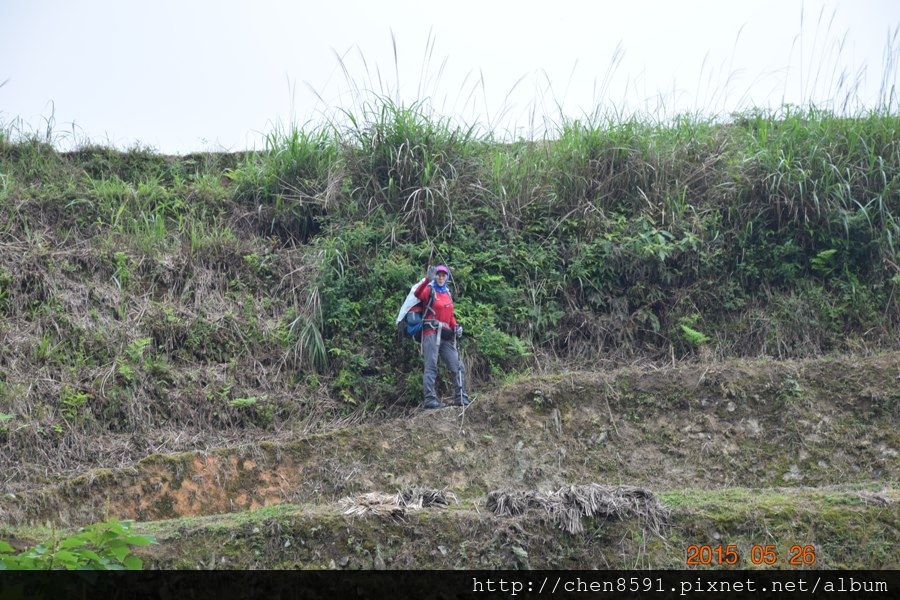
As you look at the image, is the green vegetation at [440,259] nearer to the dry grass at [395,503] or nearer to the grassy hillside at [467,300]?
the grassy hillside at [467,300]

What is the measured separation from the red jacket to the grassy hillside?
0.66m

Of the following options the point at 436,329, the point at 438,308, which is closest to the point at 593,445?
the point at 436,329

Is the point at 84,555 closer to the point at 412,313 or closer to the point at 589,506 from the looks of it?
the point at 589,506

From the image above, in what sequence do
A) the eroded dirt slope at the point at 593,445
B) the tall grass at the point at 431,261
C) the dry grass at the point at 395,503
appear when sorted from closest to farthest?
the dry grass at the point at 395,503 → the eroded dirt slope at the point at 593,445 → the tall grass at the point at 431,261

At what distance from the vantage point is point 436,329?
9484 millimetres

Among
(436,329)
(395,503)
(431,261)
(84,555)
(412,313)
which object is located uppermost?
(431,261)

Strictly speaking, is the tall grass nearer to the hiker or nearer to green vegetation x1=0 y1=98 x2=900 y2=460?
green vegetation x1=0 y1=98 x2=900 y2=460

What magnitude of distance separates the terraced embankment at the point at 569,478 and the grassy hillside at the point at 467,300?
4cm

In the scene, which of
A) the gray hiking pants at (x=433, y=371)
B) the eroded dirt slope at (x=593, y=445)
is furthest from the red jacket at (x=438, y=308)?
the eroded dirt slope at (x=593, y=445)

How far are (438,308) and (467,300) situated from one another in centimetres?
94

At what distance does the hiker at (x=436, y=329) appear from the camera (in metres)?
9.48

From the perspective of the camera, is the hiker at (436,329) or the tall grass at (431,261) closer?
the hiker at (436,329)

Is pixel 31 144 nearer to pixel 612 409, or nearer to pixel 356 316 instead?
pixel 356 316

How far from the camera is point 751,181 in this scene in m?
11.1
